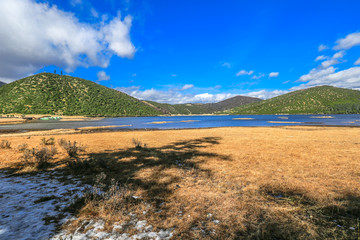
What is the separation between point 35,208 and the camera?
15.9 ft

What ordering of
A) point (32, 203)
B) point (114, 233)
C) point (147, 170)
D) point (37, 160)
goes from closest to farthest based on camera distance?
point (114, 233), point (32, 203), point (147, 170), point (37, 160)

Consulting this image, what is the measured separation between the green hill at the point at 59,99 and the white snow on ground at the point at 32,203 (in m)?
115

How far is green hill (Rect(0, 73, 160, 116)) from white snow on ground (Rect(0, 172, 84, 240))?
11462cm

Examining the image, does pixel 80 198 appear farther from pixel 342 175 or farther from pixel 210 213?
pixel 342 175

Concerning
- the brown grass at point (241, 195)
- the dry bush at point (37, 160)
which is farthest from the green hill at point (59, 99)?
the brown grass at point (241, 195)

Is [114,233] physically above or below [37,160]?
below

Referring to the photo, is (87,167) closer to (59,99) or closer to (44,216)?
(44,216)

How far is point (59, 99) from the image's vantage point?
370 feet

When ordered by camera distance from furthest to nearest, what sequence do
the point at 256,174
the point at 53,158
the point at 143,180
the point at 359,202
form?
the point at 53,158, the point at 256,174, the point at 143,180, the point at 359,202

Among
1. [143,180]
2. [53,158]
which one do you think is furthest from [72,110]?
[143,180]

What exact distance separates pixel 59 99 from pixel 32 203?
135m

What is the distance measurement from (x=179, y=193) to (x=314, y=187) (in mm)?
5512

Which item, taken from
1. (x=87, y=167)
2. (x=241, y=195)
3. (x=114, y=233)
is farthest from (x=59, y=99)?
(x=241, y=195)

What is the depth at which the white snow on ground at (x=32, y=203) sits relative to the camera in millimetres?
3846
